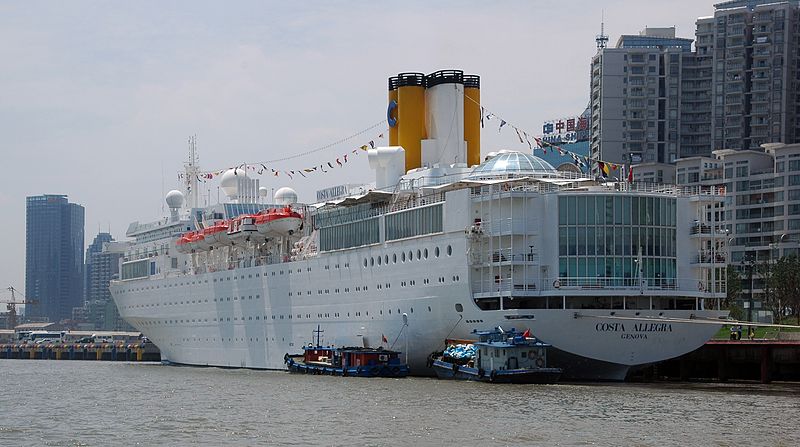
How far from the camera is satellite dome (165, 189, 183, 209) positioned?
303 ft

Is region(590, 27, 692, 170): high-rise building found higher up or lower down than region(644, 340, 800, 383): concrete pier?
higher up

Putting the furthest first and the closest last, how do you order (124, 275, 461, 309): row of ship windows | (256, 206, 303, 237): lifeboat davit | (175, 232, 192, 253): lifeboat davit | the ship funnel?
1. (175, 232, 192, 253): lifeboat davit
2. (256, 206, 303, 237): lifeboat davit
3. the ship funnel
4. (124, 275, 461, 309): row of ship windows

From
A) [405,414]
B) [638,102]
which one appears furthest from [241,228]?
[638,102]

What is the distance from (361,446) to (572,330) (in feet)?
65.6

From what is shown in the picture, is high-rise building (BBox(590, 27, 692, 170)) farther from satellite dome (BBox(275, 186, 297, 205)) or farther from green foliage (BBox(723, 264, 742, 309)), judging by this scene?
satellite dome (BBox(275, 186, 297, 205))

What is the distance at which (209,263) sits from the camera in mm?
82562

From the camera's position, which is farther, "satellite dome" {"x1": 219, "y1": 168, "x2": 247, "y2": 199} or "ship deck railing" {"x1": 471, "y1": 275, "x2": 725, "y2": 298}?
"satellite dome" {"x1": 219, "y1": 168, "x2": 247, "y2": 199}

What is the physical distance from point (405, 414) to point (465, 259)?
1479 cm

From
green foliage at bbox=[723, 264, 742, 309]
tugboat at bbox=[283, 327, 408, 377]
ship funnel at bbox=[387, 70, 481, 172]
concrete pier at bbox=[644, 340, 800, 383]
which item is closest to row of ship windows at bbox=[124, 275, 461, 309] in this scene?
tugboat at bbox=[283, 327, 408, 377]

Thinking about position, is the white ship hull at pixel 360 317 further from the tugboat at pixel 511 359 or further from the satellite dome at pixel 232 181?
the satellite dome at pixel 232 181

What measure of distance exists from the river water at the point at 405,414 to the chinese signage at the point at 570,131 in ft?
331

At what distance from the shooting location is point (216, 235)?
78250 mm

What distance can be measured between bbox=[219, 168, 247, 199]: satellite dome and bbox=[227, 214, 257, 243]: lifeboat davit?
1035cm

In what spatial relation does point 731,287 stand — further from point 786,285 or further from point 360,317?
point 360,317
